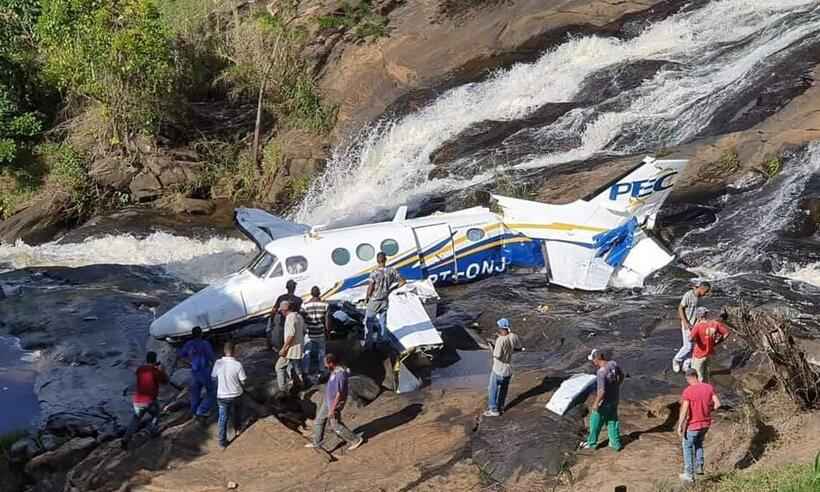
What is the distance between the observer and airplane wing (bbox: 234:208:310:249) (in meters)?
19.8

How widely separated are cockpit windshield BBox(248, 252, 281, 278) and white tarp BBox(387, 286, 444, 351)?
8.36 feet

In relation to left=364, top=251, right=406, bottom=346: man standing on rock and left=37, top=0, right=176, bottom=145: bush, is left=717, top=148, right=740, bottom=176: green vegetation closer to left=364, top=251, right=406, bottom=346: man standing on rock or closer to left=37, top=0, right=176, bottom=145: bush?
left=364, top=251, right=406, bottom=346: man standing on rock

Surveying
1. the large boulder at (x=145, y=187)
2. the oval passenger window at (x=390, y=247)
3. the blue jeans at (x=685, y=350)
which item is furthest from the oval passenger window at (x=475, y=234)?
the large boulder at (x=145, y=187)

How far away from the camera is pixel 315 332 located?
14672mm

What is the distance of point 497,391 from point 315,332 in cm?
336

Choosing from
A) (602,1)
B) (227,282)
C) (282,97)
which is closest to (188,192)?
(282,97)

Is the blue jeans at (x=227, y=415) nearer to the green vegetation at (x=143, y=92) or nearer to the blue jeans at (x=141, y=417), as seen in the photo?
the blue jeans at (x=141, y=417)

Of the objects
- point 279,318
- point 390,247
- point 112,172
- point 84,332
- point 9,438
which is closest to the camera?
point 9,438

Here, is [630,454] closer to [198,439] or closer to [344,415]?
[344,415]

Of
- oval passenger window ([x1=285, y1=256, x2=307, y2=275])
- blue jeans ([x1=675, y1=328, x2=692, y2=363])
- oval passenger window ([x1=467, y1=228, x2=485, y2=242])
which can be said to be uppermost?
oval passenger window ([x1=285, y1=256, x2=307, y2=275])

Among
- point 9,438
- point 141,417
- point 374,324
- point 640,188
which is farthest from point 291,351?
point 640,188

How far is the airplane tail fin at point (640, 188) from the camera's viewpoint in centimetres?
1936

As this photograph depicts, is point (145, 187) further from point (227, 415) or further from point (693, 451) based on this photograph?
point (693, 451)

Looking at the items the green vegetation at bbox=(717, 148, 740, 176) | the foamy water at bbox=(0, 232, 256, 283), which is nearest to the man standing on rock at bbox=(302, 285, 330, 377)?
the foamy water at bbox=(0, 232, 256, 283)
